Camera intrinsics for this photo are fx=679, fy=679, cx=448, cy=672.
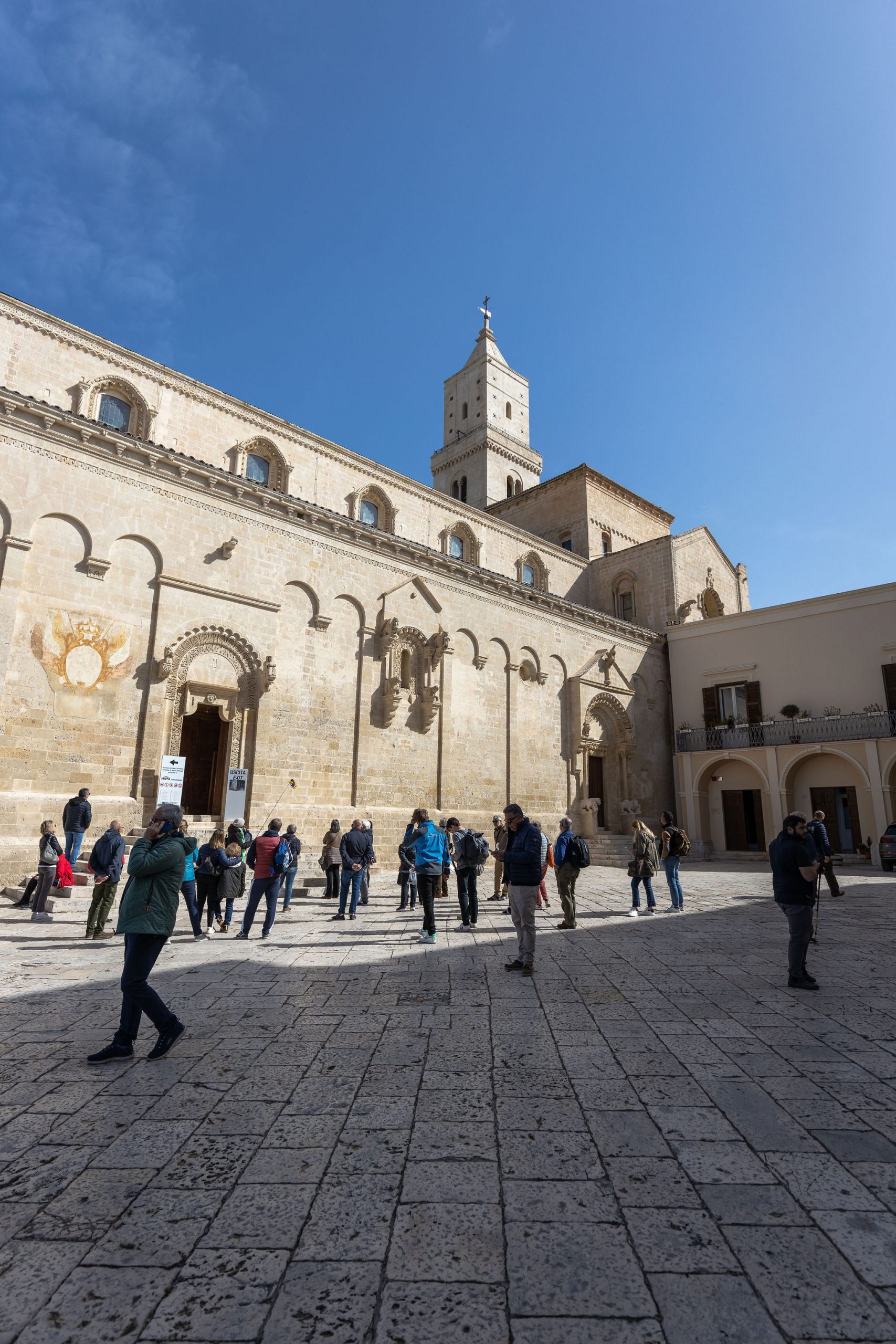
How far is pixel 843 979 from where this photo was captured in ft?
22.8

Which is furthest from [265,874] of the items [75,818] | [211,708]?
[211,708]

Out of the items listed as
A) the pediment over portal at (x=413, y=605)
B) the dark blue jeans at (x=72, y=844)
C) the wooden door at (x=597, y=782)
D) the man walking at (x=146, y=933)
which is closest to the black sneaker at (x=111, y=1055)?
the man walking at (x=146, y=933)

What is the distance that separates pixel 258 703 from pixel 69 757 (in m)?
4.33

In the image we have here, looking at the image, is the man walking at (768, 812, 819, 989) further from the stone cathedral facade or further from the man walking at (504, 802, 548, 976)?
the stone cathedral facade

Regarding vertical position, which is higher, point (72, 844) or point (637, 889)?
point (72, 844)

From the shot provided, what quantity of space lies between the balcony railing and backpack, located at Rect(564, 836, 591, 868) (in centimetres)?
1769

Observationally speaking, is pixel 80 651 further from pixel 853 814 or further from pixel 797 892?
pixel 853 814

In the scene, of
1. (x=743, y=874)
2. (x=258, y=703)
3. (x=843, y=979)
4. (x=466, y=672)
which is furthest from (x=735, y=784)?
(x=843, y=979)

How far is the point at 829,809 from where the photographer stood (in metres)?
24.0

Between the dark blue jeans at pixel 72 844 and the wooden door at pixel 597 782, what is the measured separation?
18.0 metres

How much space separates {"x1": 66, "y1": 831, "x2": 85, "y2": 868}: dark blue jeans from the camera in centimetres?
1181

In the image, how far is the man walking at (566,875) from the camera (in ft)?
32.4

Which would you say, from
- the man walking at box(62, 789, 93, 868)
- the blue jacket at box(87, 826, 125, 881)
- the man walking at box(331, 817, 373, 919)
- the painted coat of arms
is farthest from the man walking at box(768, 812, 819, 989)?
the painted coat of arms

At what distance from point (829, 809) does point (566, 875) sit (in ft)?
60.5
